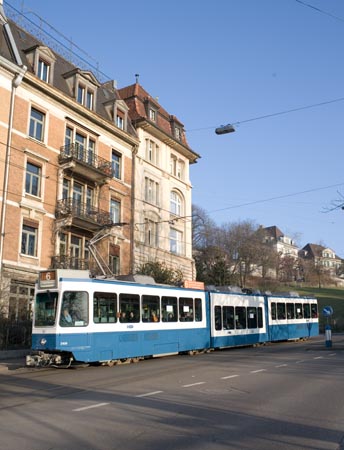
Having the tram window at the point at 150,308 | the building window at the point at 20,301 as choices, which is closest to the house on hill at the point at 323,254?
the building window at the point at 20,301

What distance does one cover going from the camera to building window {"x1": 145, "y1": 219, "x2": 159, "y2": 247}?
35.7 m

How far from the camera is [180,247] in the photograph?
39.9m

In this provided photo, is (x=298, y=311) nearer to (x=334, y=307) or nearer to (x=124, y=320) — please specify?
(x=124, y=320)

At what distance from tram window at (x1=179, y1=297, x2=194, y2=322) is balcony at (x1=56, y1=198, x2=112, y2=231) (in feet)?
30.7

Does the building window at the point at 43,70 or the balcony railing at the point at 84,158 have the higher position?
the building window at the point at 43,70

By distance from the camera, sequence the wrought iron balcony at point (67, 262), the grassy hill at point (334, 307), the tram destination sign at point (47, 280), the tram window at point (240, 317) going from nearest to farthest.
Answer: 1. the tram destination sign at point (47, 280)
2. the tram window at point (240, 317)
3. the wrought iron balcony at point (67, 262)
4. the grassy hill at point (334, 307)

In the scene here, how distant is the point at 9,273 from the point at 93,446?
18.8 metres

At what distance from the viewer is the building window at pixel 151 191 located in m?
36.2

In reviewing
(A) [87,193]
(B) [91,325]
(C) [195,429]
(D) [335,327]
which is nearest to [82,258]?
(A) [87,193]

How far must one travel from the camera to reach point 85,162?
28609 mm

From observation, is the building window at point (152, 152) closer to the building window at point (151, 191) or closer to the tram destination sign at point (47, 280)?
the building window at point (151, 191)

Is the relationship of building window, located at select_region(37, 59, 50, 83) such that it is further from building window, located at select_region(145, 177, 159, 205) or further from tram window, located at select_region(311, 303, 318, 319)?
tram window, located at select_region(311, 303, 318, 319)

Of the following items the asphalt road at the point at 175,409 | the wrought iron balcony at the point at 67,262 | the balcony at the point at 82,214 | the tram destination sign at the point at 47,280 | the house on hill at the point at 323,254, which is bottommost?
the asphalt road at the point at 175,409

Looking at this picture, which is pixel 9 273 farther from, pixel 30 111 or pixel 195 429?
pixel 195 429
